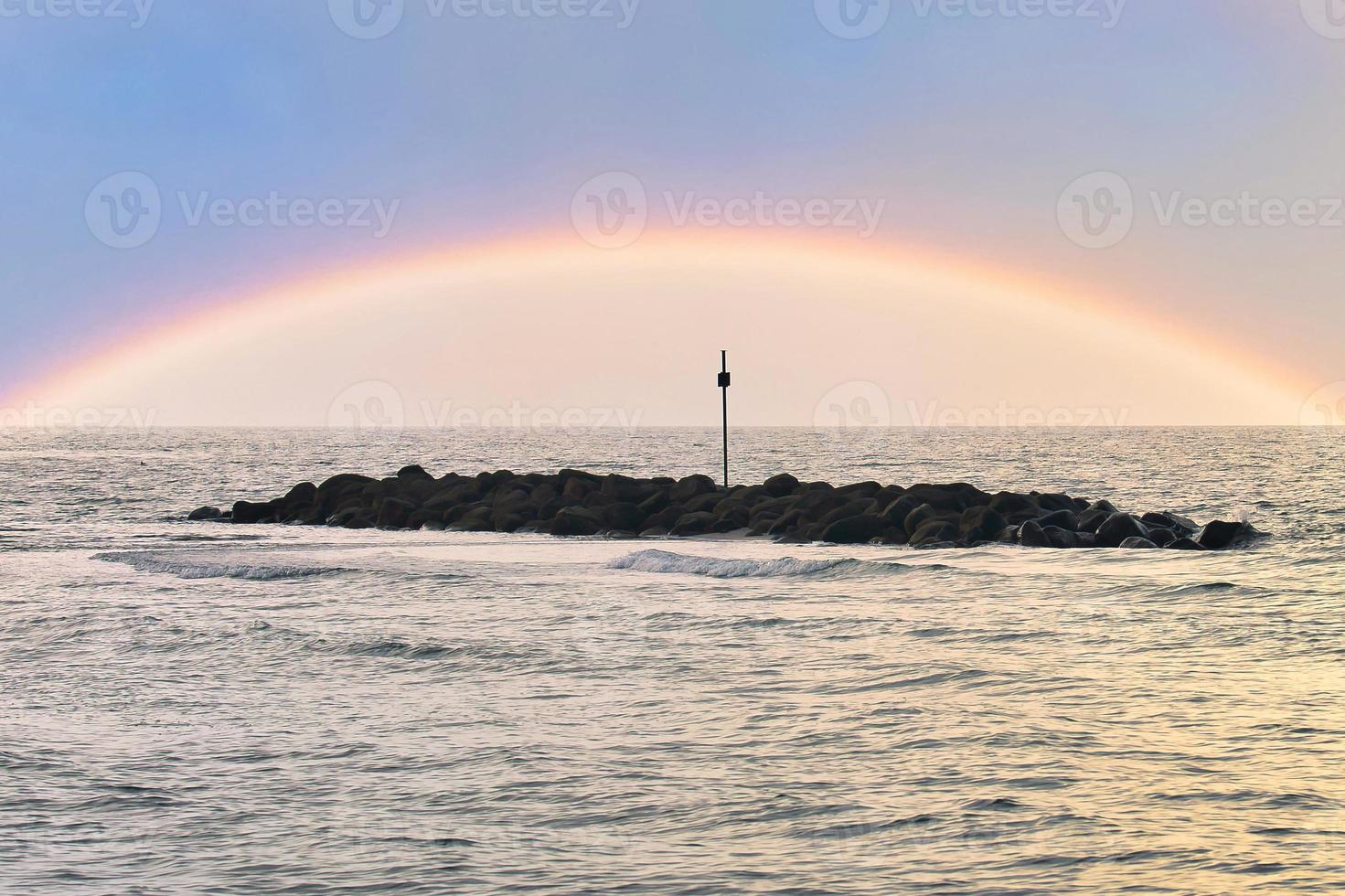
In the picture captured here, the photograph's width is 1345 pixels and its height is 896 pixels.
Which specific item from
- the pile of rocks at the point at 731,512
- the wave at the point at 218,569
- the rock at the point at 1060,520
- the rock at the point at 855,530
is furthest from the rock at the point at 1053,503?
the wave at the point at 218,569

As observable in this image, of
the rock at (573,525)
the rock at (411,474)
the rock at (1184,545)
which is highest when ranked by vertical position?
the rock at (411,474)

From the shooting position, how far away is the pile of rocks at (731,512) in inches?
1008

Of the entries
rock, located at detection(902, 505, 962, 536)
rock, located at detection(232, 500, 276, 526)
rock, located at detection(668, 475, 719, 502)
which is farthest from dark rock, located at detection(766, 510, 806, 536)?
rock, located at detection(232, 500, 276, 526)

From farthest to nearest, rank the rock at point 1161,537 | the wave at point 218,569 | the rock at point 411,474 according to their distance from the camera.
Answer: the rock at point 411,474
the rock at point 1161,537
the wave at point 218,569

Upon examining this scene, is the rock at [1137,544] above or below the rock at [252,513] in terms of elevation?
below

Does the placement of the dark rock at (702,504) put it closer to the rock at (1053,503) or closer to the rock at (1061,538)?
the rock at (1053,503)

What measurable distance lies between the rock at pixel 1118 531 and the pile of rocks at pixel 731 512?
0.9 inches

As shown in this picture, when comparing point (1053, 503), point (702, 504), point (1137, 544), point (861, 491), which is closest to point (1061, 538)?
point (1137, 544)

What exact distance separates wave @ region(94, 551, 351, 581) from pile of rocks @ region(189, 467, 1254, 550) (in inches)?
379

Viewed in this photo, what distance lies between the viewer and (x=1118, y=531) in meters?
24.9

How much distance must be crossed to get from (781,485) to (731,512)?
359 centimetres

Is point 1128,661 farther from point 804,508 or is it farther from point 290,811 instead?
point 804,508

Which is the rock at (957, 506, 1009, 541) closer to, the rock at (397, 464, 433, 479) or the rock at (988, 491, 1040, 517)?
the rock at (988, 491, 1040, 517)

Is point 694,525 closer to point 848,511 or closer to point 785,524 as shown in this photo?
point 785,524
